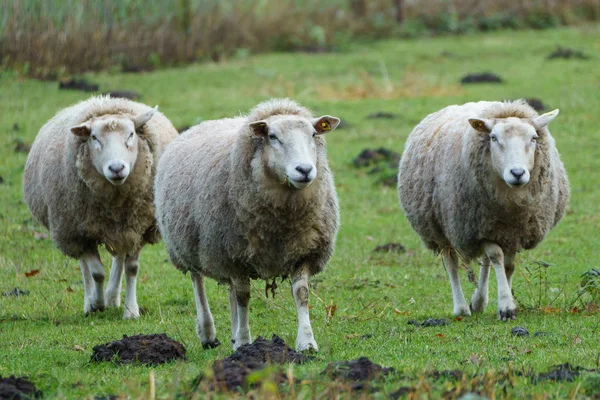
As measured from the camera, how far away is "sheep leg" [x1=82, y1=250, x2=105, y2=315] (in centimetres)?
930

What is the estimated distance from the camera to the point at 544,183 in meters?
8.21

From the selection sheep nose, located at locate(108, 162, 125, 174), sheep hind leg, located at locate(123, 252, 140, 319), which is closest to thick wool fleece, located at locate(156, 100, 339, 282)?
sheep nose, located at locate(108, 162, 125, 174)

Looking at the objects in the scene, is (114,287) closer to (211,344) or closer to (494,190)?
(211,344)

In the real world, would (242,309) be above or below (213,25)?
below

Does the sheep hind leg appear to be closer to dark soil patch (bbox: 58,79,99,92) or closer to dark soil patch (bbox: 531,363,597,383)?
dark soil patch (bbox: 531,363,597,383)

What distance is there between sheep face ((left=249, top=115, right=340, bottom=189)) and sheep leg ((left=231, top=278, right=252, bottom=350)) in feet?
2.79

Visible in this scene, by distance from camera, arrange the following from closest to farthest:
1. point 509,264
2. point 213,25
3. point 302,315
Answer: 1. point 302,315
2. point 509,264
3. point 213,25

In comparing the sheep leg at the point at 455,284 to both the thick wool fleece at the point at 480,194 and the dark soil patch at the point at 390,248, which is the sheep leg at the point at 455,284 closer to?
the thick wool fleece at the point at 480,194

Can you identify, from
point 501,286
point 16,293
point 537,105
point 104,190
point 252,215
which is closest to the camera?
point 252,215

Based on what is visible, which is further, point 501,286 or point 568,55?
point 568,55

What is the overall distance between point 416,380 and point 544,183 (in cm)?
326

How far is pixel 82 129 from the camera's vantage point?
29.3 ft

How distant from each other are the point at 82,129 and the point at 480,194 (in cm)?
340

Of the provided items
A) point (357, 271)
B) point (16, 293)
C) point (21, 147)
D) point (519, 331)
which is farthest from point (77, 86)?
point (519, 331)
